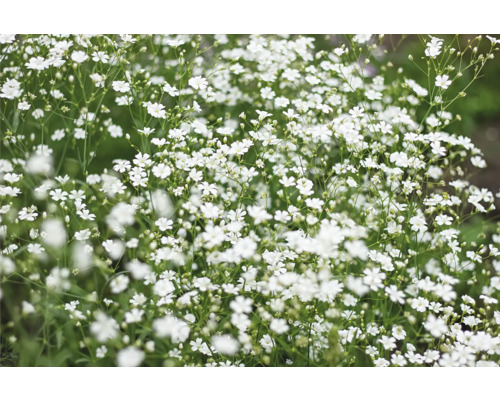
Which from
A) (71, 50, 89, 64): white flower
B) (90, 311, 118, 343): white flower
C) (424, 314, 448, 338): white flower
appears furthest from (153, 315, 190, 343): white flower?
(71, 50, 89, 64): white flower

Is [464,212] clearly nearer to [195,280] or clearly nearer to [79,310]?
[195,280]

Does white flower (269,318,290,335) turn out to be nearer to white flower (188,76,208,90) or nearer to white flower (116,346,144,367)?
white flower (116,346,144,367)

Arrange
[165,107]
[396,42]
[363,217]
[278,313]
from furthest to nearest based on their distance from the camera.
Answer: [396,42], [165,107], [363,217], [278,313]

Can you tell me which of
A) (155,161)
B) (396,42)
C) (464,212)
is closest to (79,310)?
(155,161)

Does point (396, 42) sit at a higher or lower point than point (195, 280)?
higher

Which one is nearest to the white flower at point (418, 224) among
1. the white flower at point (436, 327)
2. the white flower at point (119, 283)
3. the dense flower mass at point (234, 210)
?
the dense flower mass at point (234, 210)

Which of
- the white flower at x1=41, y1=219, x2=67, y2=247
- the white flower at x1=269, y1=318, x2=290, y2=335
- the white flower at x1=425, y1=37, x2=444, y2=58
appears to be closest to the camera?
the white flower at x1=269, y1=318, x2=290, y2=335

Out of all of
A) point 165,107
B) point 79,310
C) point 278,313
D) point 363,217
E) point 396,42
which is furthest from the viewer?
point 396,42
